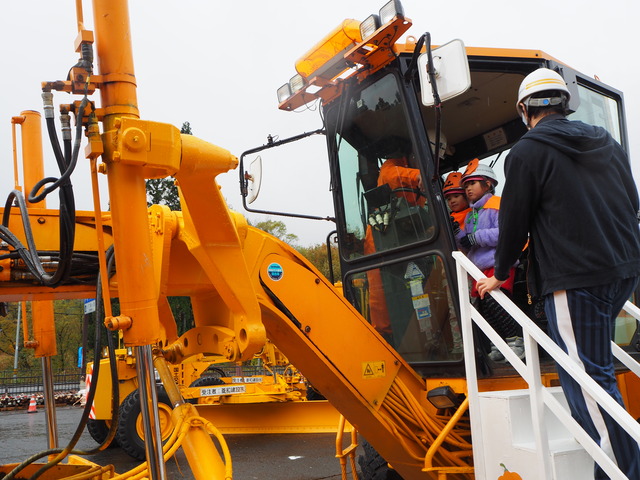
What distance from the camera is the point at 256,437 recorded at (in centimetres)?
861

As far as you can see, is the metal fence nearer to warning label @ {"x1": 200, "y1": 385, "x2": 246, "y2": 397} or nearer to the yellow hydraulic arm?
warning label @ {"x1": 200, "y1": 385, "x2": 246, "y2": 397}

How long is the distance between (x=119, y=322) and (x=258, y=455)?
568 cm

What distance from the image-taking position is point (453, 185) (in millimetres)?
4512

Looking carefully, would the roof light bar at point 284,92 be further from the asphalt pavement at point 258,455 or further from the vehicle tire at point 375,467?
the asphalt pavement at point 258,455

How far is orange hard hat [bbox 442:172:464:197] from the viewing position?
4266 millimetres

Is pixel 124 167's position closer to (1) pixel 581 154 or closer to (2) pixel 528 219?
(2) pixel 528 219

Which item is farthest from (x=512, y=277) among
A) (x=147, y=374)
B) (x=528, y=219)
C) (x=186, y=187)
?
(x=147, y=374)

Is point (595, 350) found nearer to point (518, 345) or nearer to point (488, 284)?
point (488, 284)

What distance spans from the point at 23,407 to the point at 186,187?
15537mm

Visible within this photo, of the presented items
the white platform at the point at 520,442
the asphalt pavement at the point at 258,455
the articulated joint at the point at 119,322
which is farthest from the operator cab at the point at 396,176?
the asphalt pavement at the point at 258,455

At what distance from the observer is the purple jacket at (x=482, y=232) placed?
376 cm

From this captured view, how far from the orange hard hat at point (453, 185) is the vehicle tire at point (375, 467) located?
1838 millimetres

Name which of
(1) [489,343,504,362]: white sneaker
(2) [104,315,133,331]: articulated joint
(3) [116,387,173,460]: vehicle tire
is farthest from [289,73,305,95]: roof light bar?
(3) [116,387,173,460]: vehicle tire

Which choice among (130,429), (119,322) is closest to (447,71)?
(119,322)
